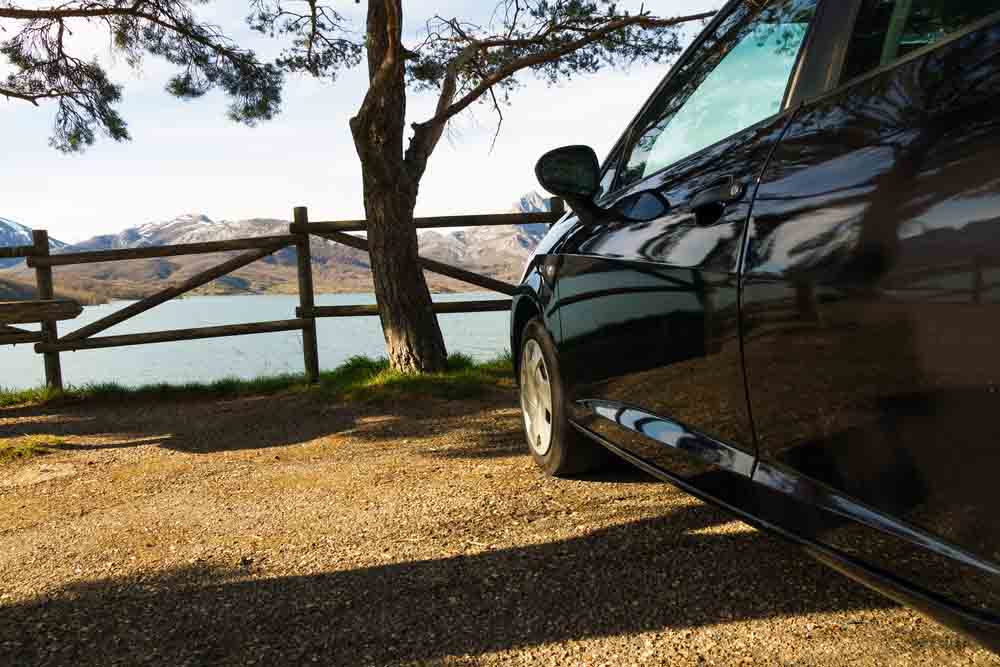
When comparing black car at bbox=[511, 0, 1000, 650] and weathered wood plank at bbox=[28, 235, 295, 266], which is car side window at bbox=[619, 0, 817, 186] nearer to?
black car at bbox=[511, 0, 1000, 650]

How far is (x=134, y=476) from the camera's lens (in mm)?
4133

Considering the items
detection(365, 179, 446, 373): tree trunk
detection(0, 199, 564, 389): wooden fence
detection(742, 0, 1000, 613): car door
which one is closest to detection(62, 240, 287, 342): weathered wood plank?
detection(0, 199, 564, 389): wooden fence

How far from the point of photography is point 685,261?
196cm

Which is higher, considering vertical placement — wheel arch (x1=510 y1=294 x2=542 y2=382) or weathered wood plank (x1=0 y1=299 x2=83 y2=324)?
weathered wood plank (x1=0 y1=299 x2=83 y2=324)

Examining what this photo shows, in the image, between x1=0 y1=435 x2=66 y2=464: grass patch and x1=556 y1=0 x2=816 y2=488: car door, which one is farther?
x1=0 y1=435 x2=66 y2=464: grass patch

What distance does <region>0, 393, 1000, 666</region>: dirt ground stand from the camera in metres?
1.91

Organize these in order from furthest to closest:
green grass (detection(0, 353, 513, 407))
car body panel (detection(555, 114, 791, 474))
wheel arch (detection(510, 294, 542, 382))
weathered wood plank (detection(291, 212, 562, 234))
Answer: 1. weathered wood plank (detection(291, 212, 562, 234))
2. green grass (detection(0, 353, 513, 407))
3. wheel arch (detection(510, 294, 542, 382))
4. car body panel (detection(555, 114, 791, 474))

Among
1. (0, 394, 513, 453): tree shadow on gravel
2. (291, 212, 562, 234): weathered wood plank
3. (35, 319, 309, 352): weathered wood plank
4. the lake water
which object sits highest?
(291, 212, 562, 234): weathered wood plank

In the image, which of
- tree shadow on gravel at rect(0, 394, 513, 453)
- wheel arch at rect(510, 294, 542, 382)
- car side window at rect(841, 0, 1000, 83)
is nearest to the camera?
car side window at rect(841, 0, 1000, 83)

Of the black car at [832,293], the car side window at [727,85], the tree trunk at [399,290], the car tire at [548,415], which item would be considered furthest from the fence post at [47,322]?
the black car at [832,293]

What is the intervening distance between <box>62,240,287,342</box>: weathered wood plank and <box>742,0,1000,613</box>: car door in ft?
22.8

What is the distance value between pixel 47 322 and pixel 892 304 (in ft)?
25.7

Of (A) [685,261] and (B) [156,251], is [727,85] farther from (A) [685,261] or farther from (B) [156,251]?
(B) [156,251]

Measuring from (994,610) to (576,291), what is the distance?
5.80ft
